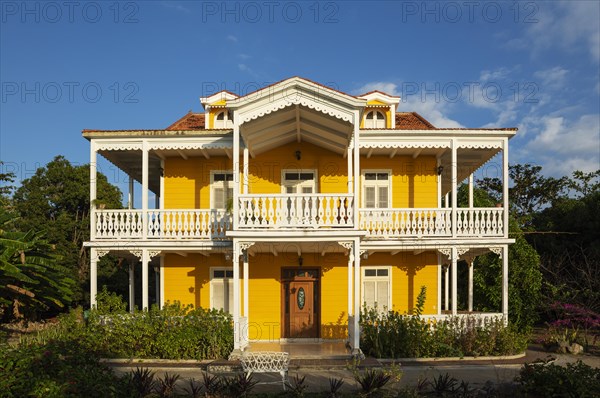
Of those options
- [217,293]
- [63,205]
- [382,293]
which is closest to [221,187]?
[217,293]

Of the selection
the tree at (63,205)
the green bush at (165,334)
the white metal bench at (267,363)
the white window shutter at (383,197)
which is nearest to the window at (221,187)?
the green bush at (165,334)

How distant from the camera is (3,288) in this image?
1598cm

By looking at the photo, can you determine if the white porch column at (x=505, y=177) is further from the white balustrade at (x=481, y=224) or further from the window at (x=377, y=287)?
the window at (x=377, y=287)

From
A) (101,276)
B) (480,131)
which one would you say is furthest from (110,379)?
(101,276)

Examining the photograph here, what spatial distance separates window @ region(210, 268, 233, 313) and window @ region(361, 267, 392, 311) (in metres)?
4.33

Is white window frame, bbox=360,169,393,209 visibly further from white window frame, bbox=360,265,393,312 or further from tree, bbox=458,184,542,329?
tree, bbox=458,184,542,329

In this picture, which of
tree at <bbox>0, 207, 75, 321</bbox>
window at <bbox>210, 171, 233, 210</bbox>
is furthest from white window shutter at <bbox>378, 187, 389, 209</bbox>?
tree at <bbox>0, 207, 75, 321</bbox>

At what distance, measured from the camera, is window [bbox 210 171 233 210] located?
1814cm

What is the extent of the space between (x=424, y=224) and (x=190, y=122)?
949 cm

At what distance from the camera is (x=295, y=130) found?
55.5ft

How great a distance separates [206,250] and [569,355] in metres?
10.9

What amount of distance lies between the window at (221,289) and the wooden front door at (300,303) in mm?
1743

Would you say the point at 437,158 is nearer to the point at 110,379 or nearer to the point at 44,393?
the point at 110,379

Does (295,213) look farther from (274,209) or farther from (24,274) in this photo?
(24,274)
